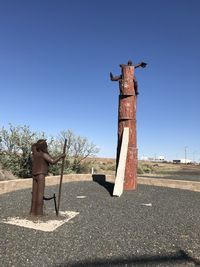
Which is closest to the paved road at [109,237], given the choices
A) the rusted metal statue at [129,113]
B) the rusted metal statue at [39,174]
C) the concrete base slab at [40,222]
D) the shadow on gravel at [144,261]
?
the shadow on gravel at [144,261]

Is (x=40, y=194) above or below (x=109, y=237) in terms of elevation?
above

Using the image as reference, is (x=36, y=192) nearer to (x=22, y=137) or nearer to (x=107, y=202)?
(x=107, y=202)

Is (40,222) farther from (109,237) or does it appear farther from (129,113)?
(129,113)

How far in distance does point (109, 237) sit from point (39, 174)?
2.46 m

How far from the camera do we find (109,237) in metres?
7.09

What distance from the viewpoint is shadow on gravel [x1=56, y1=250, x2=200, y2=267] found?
18.2 ft

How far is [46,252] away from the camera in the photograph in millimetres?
6000

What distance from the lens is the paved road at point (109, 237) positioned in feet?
19.0

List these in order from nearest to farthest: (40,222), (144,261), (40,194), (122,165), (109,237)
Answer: (144,261) → (109,237) → (40,222) → (40,194) → (122,165)

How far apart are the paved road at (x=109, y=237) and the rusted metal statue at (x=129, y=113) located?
306cm

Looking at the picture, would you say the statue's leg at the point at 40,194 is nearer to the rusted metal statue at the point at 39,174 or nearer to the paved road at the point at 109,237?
the rusted metal statue at the point at 39,174

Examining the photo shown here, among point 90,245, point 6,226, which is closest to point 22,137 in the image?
point 6,226

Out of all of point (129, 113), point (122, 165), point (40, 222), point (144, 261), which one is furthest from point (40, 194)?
point (129, 113)

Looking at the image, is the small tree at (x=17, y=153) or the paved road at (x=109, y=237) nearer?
the paved road at (x=109, y=237)
